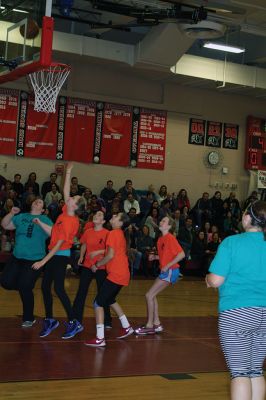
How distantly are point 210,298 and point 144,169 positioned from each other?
752 cm

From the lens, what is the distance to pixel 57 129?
1941cm

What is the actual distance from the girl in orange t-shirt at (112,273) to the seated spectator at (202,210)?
1219 centimetres

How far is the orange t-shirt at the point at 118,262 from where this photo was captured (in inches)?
314

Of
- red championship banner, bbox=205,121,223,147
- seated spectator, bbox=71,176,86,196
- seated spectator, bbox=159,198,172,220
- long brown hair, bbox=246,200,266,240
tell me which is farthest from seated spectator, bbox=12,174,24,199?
long brown hair, bbox=246,200,266,240

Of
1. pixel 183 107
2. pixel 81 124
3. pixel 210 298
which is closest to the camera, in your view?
pixel 210 298

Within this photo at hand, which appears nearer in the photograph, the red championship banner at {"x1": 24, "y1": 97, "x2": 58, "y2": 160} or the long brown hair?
the long brown hair

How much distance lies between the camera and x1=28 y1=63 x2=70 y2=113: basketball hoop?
11648mm

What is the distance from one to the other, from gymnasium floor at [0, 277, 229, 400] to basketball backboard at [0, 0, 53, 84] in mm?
3544

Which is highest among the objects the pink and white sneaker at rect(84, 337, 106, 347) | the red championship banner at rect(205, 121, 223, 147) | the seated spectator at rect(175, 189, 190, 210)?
the red championship banner at rect(205, 121, 223, 147)

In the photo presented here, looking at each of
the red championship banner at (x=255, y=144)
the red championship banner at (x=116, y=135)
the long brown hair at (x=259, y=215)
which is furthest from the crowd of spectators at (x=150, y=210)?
the long brown hair at (x=259, y=215)

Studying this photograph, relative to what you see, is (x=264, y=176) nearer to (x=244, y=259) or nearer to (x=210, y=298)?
(x=210, y=298)

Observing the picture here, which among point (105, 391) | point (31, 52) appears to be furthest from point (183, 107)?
point (105, 391)

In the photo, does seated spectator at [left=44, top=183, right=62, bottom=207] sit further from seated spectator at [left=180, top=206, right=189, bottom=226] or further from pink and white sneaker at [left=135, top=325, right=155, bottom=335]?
pink and white sneaker at [left=135, top=325, right=155, bottom=335]

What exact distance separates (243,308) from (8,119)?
50.7ft
